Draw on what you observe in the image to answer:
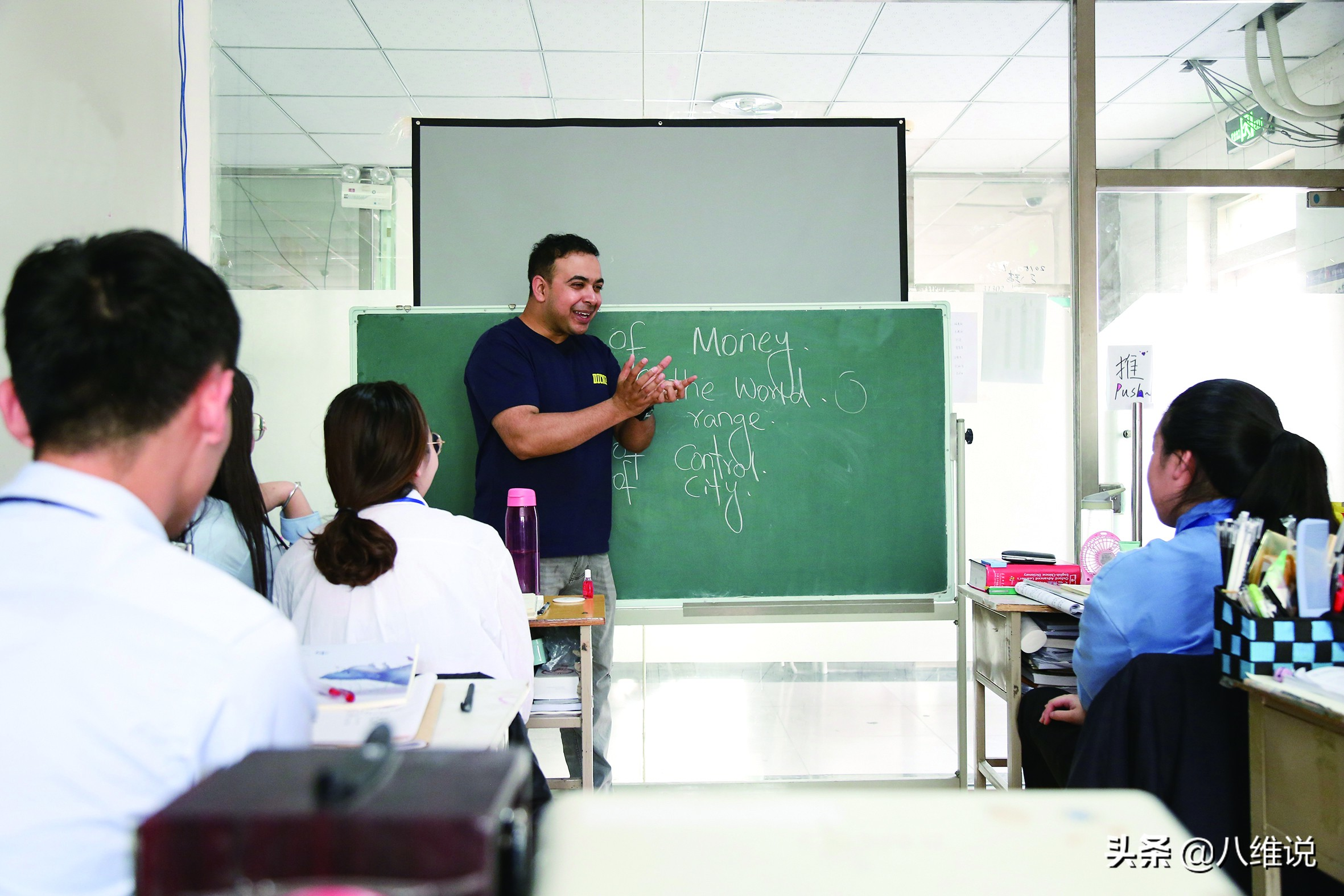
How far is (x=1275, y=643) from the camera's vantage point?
1.35 meters

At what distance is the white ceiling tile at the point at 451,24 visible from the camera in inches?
120

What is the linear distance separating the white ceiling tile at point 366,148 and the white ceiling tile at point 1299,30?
126 inches

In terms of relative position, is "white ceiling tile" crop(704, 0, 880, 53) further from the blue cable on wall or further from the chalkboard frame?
the blue cable on wall

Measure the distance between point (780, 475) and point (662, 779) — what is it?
1.17 m

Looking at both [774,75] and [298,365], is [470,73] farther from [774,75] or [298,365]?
[298,365]

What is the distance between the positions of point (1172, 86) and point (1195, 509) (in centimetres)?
247

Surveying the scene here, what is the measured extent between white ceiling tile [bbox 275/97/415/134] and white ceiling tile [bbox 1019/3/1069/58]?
8.28ft

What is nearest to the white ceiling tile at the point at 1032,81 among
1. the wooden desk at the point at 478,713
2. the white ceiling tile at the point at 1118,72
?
the white ceiling tile at the point at 1118,72

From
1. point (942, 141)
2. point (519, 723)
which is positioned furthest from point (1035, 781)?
point (942, 141)

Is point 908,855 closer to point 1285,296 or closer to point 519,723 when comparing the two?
point 519,723

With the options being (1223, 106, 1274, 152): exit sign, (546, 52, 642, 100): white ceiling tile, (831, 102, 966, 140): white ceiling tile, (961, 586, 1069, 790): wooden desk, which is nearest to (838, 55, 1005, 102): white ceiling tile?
(831, 102, 966, 140): white ceiling tile

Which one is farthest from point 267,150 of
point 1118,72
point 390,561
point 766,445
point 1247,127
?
point 1247,127

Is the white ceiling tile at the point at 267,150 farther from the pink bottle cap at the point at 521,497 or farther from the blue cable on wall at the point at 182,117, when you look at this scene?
the pink bottle cap at the point at 521,497

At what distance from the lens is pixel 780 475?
2.79m
